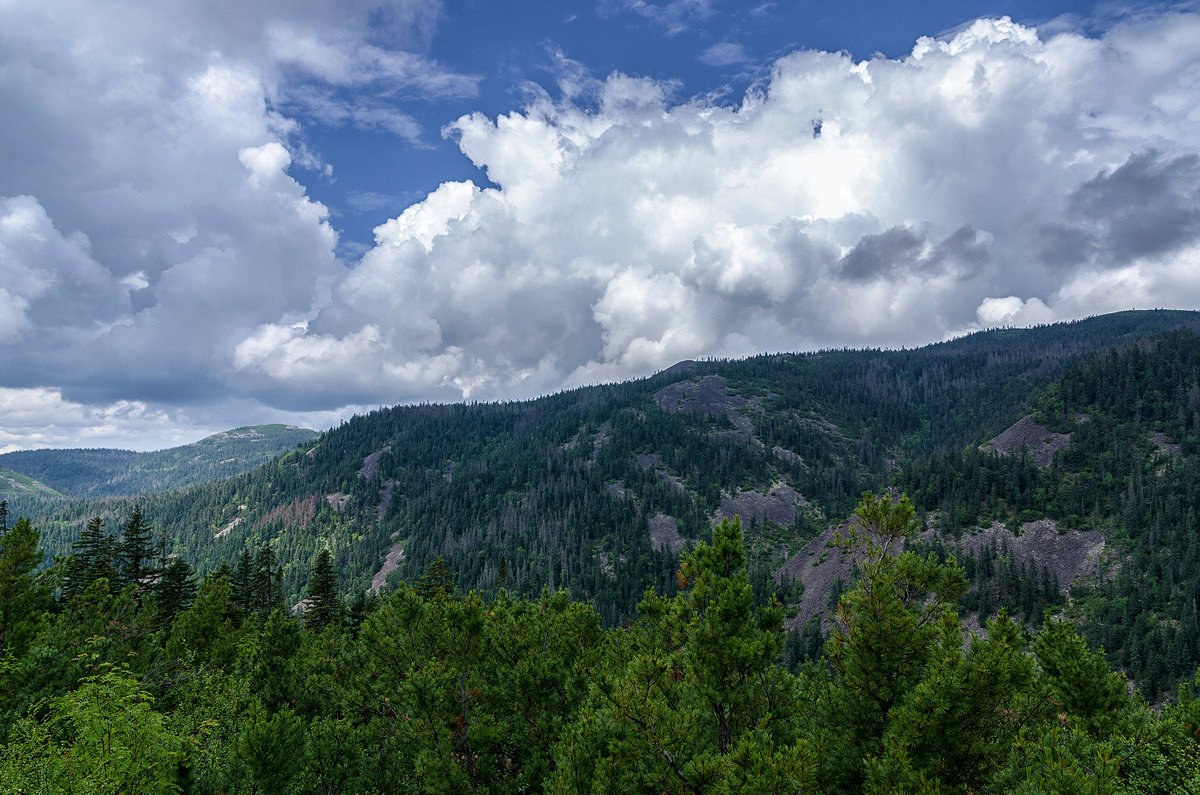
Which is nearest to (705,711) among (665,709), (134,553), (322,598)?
(665,709)

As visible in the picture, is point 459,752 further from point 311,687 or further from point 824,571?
point 824,571

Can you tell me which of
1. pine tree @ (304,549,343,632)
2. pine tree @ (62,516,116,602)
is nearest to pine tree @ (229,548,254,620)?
pine tree @ (304,549,343,632)

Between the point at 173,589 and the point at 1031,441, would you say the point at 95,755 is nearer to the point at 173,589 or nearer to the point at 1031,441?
the point at 173,589

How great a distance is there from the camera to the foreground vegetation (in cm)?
1366

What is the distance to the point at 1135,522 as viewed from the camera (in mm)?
118062

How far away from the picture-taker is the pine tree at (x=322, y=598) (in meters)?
71.2

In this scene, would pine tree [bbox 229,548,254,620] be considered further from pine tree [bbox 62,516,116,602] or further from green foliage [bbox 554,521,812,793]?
green foliage [bbox 554,521,812,793]

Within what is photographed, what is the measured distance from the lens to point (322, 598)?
244 feet

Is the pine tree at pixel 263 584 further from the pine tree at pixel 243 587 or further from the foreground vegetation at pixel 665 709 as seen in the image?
the foreground vegetation at pixel 665 709

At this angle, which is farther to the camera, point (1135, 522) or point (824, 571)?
point (824, 571)

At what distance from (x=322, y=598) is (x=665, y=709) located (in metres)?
75.6

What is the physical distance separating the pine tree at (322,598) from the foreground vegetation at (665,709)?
138 feet

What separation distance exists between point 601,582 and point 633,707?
163 m

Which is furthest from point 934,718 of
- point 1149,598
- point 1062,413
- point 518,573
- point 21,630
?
point 1062,413
